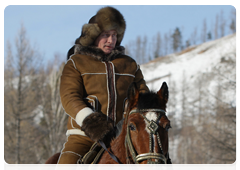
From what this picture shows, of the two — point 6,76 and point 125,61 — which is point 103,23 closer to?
point 125,61

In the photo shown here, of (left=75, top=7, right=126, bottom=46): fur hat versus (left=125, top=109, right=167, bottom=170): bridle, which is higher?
(left=75, top=7, right=126, bottom=46): fur hat

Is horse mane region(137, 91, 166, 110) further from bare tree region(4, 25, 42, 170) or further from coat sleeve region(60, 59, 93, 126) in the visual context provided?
bare tree region(4, 25, 42, 170)

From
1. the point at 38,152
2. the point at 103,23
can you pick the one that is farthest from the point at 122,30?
the point at 38,152

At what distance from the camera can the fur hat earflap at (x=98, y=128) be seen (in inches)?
121

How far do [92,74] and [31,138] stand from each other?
21030 mm

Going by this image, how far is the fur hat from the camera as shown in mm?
3965

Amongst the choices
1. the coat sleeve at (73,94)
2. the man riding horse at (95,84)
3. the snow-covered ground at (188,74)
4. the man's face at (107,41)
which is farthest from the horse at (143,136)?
the snow-covered ground at (188,74)

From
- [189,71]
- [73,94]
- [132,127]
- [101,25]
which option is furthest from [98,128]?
[189,71]

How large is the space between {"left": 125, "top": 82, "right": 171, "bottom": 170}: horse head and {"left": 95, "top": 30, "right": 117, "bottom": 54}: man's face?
1185 mm

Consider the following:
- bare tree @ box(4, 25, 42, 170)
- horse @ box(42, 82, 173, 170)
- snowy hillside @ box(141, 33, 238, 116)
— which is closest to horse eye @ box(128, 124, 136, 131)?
horse @ box(42, 82, 173, 170)

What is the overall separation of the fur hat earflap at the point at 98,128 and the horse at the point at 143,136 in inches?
5.4

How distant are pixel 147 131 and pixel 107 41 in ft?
5.68

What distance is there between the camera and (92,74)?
3.64m

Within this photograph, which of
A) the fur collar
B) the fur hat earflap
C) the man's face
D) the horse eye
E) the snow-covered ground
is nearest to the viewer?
the horse eye
